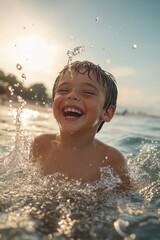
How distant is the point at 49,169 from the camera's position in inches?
155

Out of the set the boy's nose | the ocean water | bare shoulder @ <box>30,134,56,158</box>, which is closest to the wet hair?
the boy's nose

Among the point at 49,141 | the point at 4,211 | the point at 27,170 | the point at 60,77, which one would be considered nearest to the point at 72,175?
the point at 27,170

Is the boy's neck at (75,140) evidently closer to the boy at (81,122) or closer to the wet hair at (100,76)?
the boy at (81,122)

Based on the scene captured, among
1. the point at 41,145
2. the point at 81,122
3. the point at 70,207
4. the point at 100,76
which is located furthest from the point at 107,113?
the point at 70,207

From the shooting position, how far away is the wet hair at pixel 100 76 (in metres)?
3.91

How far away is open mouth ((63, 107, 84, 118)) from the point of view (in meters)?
3.71

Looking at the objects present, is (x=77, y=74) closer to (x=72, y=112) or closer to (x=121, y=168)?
(x=72, y=112)

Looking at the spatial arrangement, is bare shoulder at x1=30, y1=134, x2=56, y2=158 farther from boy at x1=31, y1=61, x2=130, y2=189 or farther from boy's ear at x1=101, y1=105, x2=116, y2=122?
boy's ear at x1=101, y1=105, x2=116, y2=122

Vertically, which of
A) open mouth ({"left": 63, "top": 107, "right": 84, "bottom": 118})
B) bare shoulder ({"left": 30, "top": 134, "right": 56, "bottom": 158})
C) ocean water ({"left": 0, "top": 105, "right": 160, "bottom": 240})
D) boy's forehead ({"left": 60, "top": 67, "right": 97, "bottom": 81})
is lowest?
ocean water ({"left": 0, "top": 105, "right": 160, "bottom": 240})

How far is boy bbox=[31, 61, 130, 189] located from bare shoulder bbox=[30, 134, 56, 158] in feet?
0.05

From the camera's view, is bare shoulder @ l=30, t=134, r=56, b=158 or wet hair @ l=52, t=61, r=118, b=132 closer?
wet hair @ l=52, t=61, r=118, b=132

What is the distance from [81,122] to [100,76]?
0.62 meters

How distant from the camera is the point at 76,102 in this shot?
12.0 ft

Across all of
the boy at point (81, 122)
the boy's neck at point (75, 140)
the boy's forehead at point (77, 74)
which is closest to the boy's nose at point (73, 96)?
the boy at point (81, 122)
